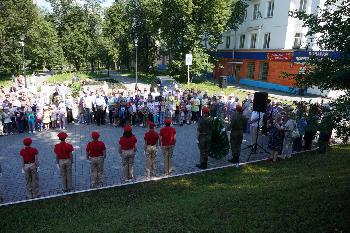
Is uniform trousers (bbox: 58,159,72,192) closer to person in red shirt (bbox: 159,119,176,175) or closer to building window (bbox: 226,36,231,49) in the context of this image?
person in red shirt (bbox: 159,119,176,175)

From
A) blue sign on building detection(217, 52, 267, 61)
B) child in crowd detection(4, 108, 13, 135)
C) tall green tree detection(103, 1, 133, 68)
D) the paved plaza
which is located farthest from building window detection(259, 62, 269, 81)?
child in crowd detection(4, 108, 13, 135)

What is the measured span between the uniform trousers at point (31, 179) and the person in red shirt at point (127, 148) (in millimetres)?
2493

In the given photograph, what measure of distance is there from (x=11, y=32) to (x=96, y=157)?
1618 inches

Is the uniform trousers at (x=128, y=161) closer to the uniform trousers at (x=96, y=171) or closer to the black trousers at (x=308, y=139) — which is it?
the uniform trousers at (x=96, y=171)

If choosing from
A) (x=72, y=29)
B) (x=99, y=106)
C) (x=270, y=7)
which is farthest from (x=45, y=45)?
(x=99, y=106)

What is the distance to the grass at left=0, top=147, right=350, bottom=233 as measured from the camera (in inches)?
263

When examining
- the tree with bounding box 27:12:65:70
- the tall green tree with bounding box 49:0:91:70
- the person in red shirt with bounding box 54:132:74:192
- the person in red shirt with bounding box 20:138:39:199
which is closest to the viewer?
the person in red shirt with bounding box 20:138:39:199

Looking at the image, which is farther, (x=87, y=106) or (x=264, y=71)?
(x=264, y=71)

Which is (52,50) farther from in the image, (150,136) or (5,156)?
(150,136)

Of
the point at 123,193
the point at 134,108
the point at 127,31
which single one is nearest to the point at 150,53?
the point at 127,31

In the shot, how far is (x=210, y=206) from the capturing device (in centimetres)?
768

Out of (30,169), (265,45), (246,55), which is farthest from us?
(246,55)

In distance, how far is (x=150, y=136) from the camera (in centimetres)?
1059

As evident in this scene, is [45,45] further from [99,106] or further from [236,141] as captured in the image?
[236,141]
